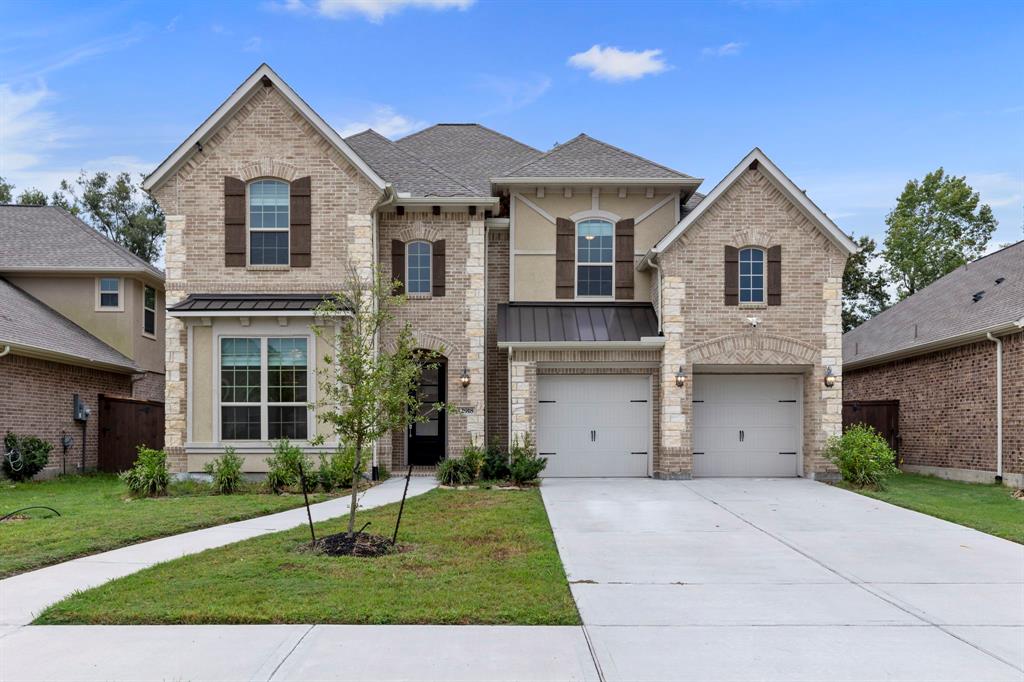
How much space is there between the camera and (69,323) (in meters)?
21.1

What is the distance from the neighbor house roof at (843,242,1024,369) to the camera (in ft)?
57.2

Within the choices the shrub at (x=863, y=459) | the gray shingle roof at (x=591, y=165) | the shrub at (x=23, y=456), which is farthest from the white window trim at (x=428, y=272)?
the shrub at (x=863, y=459)

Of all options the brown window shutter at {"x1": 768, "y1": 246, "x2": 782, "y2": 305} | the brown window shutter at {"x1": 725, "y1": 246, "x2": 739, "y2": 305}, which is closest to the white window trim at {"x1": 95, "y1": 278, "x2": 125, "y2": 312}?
the brown window shutter at {"x1": 725, "y1": 246, "x2": 739, "y2": 305}

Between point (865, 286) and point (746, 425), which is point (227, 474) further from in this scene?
point (865, 286)

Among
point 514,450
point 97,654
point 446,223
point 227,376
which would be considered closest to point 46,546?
point 97,654

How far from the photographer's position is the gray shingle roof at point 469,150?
19938 millimetres

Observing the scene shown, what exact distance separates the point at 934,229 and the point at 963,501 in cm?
2797

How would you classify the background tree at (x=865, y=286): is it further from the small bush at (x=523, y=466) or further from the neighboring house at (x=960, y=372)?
the small bush at (x=523, y=466)

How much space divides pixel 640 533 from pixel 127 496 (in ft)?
30.9

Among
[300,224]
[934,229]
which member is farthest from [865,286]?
[300,224]

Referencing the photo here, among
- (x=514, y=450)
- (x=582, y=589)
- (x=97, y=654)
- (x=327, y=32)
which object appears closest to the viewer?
(x=97, y=654)

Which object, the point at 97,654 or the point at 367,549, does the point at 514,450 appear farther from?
the point at 97,654

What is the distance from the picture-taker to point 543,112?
2602 centimetres

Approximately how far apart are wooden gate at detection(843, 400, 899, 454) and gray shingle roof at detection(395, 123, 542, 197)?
10.9 meters
